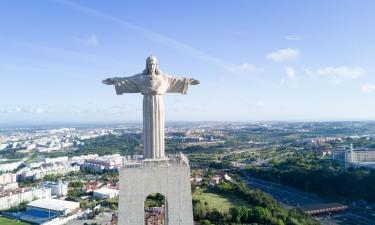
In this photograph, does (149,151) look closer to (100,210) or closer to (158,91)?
(158,91)

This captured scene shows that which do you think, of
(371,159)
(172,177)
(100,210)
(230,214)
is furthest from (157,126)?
(371,159)

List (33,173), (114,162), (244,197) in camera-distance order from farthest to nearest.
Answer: (114,162) < (33,173) < (244,197)

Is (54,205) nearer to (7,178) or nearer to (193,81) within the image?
(7,178)

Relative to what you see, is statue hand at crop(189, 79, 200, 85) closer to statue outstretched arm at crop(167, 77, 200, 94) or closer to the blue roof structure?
statue outstretched arm at crop(167, 77, 200, 94)

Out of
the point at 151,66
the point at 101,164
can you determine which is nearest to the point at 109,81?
the point at 151,66

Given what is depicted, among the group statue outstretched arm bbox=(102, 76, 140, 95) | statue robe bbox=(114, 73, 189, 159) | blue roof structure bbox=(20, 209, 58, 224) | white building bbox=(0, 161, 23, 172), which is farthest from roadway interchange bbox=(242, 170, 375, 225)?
white building bbox=(0, 161, 23, 172)

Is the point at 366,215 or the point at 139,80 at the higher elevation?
the point at 139,80
